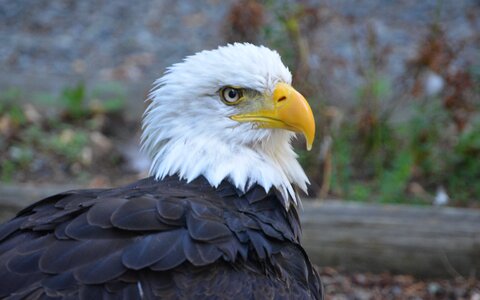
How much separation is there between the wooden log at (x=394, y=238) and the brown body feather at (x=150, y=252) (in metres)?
1.72

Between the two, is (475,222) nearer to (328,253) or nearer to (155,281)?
(328,253)

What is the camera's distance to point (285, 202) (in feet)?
11.7

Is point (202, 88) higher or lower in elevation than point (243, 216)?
higher

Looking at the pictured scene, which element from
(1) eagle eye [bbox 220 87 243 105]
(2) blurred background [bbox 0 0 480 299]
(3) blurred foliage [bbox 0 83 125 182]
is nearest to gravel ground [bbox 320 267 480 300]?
(2) blurred background [bbox 0 0 480 299]

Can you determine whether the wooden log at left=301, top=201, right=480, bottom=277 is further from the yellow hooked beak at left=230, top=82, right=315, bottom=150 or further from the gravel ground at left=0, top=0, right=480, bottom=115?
the gravel ground at left=0, top=0, right=480, bottom=115

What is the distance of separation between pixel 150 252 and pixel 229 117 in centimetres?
92

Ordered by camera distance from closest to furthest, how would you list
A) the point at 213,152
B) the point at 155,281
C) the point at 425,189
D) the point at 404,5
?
1. the point at 155,281
2. the point at 213,152
3. the point at 425,189
4. the point at 404,5

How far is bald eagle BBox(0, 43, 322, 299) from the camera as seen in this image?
287cm

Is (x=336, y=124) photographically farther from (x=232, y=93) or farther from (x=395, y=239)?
(x=232, y=93)

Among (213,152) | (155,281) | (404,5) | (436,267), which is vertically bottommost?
(436,267)

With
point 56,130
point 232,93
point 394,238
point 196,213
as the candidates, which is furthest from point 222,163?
point 56,130

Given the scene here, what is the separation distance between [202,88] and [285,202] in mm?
637

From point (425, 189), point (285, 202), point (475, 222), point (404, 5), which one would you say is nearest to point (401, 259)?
point (475, 222)

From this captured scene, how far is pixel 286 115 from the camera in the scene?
3553 mm
